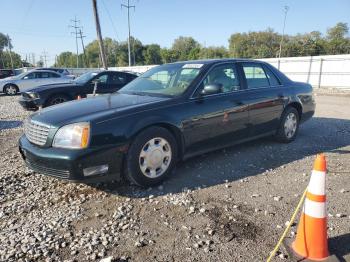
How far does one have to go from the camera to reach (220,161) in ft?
17.0

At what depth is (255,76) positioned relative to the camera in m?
5.64

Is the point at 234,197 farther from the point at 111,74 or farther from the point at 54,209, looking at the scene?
the point at 111,74

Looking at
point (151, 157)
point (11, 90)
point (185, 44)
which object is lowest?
point (11, 90)

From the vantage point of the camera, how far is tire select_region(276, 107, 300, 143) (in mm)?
6059

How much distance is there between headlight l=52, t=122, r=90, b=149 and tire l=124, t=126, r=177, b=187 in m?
0.55

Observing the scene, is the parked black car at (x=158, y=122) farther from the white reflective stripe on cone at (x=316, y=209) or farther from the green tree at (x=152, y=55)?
the green tree at (x=152, y=55)

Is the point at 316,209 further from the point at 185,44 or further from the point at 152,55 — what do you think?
the point at 185,44

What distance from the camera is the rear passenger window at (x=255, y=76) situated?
5449 mm

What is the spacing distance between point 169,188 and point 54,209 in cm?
138

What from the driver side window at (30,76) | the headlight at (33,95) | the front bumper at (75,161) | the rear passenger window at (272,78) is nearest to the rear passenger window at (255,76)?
the rear passenger window at (272,78)

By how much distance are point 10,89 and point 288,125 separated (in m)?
17.5

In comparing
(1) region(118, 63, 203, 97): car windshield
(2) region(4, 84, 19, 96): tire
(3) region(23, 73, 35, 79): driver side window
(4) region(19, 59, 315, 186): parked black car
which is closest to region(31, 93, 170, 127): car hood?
(4) region(19, 59, 315, 186): parked black car

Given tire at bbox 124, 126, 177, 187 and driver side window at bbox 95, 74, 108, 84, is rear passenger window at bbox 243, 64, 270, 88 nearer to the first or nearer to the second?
tire at bbox 124, 126, 177, 187

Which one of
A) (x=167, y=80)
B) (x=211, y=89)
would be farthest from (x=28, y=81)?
(x=211, y=89)
